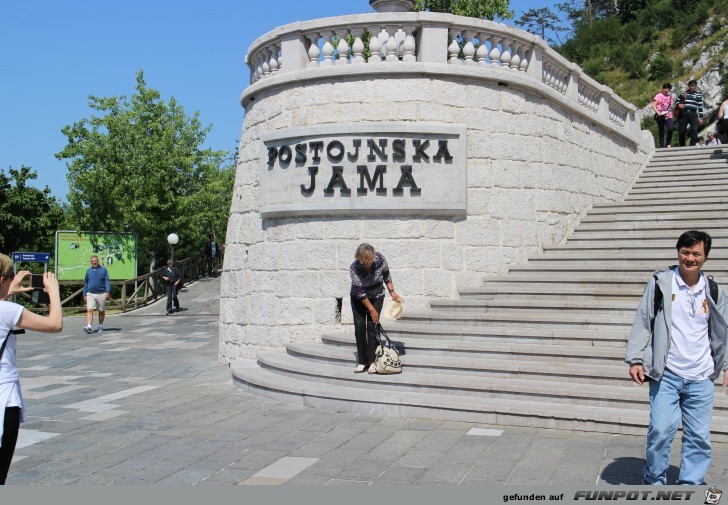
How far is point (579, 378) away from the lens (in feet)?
23.8

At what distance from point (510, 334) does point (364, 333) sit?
5.65ft

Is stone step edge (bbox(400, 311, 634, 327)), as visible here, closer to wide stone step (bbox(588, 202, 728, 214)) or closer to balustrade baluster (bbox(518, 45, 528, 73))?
wide stone step (bbox(588, 202, 728, 214))

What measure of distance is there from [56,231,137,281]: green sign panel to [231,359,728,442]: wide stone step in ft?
50.5

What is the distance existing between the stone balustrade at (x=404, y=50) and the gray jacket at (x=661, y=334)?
640 cm

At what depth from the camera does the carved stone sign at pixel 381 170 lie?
10.1 metres

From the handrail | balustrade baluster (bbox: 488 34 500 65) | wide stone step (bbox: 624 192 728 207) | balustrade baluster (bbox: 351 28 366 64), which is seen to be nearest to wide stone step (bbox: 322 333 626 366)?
balustrade baluster (bbox: 351 28 366 64)

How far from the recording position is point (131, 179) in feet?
108

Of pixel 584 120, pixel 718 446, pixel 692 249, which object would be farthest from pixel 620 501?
pixel 584 120

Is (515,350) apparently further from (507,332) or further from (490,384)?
(490,384)

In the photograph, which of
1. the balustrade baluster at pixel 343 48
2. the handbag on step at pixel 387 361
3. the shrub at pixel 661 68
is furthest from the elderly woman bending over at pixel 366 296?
the shrub at pixel 661 68

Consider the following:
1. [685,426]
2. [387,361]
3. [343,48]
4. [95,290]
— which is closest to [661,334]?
[685,426]

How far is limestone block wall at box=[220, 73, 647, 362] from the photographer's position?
10172mm

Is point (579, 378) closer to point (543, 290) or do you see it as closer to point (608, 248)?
point (543, 290)

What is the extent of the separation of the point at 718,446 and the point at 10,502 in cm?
512
